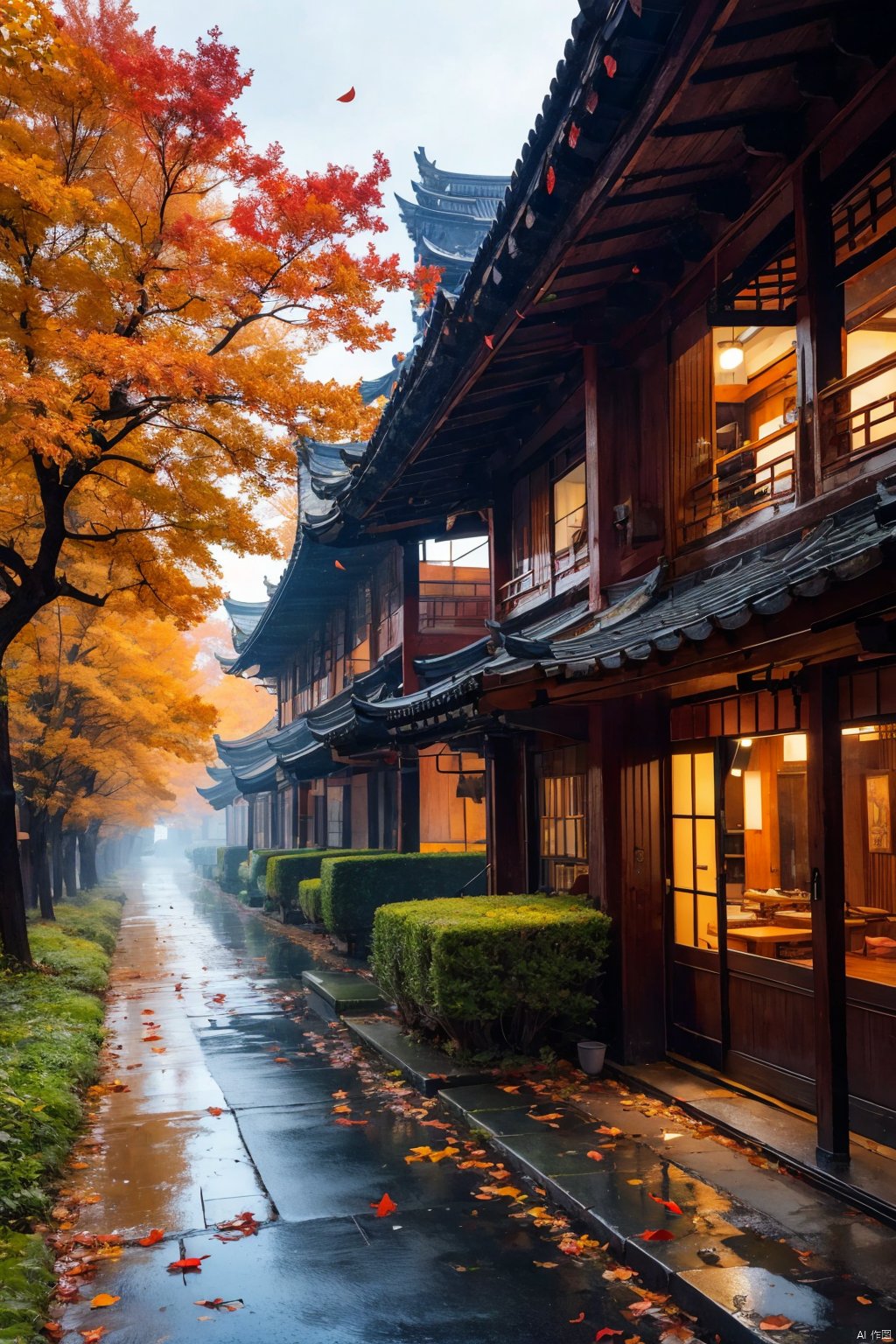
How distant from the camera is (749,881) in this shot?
10.9 meters

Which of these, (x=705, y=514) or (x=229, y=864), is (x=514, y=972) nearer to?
(x=705, y=514)

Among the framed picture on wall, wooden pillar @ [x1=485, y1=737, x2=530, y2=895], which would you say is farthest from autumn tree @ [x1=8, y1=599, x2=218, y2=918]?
the framed picture on wall

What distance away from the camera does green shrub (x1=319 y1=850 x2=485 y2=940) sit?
1814 centimetres

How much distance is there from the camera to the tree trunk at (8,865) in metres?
12.9

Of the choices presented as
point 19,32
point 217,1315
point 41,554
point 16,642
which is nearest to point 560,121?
point 19,32

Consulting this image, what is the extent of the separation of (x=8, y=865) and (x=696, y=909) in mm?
8511

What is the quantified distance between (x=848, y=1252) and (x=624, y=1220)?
1.14m

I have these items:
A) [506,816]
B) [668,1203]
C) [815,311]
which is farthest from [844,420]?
[506,816]

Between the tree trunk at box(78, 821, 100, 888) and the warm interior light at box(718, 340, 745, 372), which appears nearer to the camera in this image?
the warm interior light at box(718, 340, 745, 372)

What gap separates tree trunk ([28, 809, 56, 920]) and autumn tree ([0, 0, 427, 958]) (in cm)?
812

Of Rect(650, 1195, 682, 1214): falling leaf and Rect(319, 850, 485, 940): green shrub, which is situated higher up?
Rect(319, 850, 485, 940): green shrub

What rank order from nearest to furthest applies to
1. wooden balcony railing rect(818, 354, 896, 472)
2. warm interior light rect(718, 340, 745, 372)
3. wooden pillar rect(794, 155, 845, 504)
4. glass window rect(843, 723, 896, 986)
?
1. wooden balcony railing rect(818, 354, 896, 472)
2. wooden pillar rect(794, 155, 845, 504)
3. glass window rect(843, 723, 896, 986)
4. warm interior light rect(718, 340, 745, 372)

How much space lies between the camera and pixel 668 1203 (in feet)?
19.4

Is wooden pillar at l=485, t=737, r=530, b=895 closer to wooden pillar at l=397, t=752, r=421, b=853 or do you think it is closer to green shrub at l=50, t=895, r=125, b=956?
wooden pillar at l=397, t=752, r=421, b=853
